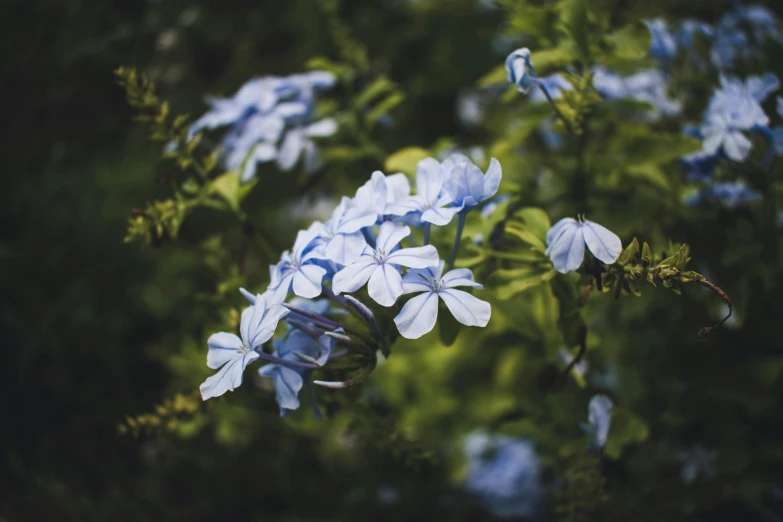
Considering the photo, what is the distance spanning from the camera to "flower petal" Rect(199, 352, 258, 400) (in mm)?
1002

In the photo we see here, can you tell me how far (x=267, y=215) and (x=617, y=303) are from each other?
1.70 meters

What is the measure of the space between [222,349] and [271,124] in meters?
0.70

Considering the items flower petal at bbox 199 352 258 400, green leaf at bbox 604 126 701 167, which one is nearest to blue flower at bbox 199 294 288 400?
flower petal at bbox 199 352 258 400

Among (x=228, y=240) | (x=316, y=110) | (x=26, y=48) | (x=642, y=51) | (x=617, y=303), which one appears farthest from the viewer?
(x=228, y=240)

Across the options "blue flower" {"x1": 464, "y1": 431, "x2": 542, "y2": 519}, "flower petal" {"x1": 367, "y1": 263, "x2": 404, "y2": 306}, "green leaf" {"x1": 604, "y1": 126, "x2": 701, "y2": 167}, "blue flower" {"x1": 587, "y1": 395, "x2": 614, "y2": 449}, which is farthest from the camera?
"blue flower" {"x1": 464, "y1": 431, "x2": 542, "y2": 519}

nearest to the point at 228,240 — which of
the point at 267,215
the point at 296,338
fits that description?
the point at 267,215

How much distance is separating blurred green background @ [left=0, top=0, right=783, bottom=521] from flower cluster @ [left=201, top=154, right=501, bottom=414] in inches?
28.9

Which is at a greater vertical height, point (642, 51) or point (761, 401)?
point (642, 51)

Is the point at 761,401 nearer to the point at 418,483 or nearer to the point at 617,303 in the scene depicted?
the point at 617,303

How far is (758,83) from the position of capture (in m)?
1.47

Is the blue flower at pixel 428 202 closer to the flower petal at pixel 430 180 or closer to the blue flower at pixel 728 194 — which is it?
the flower petal at pixel 430 180

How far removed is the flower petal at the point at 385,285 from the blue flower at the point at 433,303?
0.09ft

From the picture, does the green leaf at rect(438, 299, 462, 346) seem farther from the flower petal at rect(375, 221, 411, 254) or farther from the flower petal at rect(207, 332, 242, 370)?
the flower petal at rect(207, 332, 242, 370)

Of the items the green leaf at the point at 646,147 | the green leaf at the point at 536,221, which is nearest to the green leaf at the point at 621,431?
the green leaf at the point at 536,221
